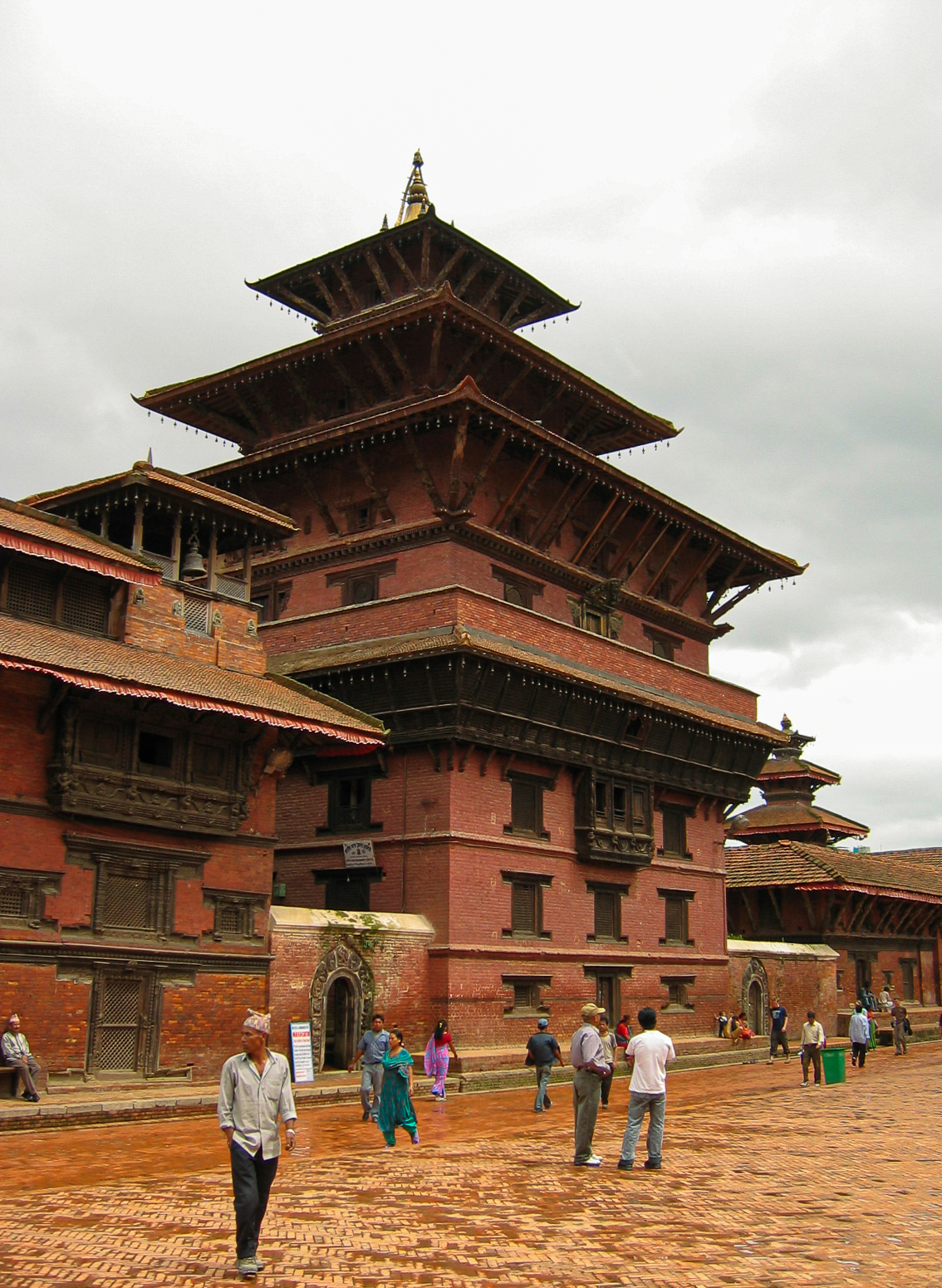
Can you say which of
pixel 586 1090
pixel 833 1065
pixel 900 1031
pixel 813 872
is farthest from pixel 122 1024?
pixel 813 872

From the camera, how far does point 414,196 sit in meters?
39.3

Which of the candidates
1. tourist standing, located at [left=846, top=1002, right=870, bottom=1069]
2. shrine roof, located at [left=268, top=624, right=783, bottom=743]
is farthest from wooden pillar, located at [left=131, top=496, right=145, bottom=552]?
tourist standing, located at [left=846, top=1002, right=870, bottom=1069]

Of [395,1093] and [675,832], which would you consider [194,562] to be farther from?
[675,832]

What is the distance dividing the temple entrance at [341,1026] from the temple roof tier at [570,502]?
11.1m

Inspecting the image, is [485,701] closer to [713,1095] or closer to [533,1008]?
[533,1008]

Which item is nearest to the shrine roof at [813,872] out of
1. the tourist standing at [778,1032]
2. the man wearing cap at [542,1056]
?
the tourist standing at [778,1032]

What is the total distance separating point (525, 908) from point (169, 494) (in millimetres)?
12220

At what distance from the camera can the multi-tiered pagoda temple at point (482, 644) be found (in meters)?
27.4

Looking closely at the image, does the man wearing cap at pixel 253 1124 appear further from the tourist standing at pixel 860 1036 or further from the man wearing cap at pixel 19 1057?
the tourist standing at pixel 860 1036

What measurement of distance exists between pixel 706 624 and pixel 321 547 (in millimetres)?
13603

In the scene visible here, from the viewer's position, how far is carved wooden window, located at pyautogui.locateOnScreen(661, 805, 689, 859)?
34.8 meters

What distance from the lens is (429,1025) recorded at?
2611 cm

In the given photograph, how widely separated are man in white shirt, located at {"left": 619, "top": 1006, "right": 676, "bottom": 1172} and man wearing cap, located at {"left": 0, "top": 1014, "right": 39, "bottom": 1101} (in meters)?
9.46

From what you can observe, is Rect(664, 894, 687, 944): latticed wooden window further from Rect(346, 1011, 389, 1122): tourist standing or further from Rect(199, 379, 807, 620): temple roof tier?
Rect(346, 1011, 389, 1122): tourist standing
